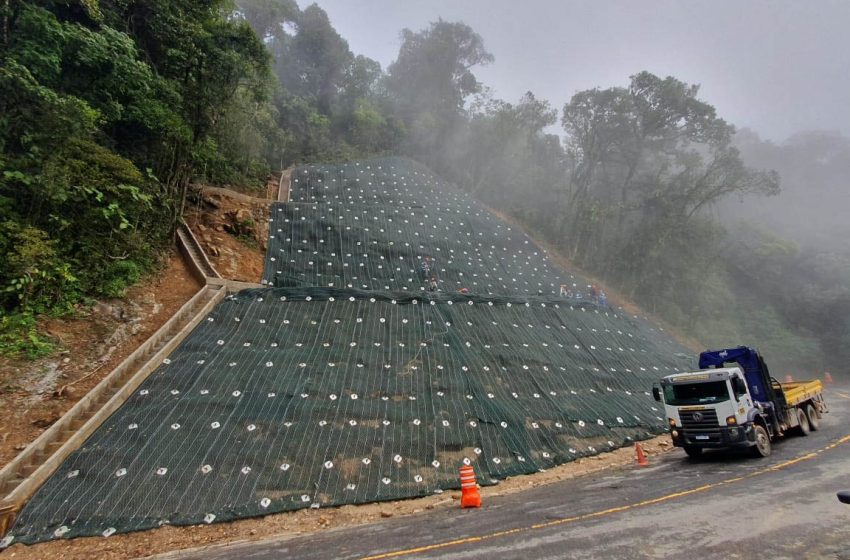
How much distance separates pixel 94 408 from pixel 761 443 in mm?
14800

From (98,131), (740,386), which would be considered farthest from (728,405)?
(98,131)

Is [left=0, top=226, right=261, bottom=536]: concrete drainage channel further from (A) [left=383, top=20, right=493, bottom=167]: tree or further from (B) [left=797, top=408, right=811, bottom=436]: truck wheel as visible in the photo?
(A) [left=383, top=20, right=493, bottom=167]: tree

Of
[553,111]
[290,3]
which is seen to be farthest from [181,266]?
[290,3]

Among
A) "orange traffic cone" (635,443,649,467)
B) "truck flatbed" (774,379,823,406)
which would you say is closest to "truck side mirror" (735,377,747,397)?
"orange traffic cone" (635,443,649,467)

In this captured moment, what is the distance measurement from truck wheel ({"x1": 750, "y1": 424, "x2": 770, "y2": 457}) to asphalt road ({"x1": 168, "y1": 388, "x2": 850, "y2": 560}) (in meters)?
0.54

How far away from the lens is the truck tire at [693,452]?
9648 millimetres

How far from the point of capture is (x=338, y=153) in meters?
32.2

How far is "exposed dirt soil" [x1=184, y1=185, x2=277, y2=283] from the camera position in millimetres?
15414

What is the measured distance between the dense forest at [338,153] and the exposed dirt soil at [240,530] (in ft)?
16.3

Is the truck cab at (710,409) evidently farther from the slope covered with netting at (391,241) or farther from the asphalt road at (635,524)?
the slope covered with netting at (391,241)

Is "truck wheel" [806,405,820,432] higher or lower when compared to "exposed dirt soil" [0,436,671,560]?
higher

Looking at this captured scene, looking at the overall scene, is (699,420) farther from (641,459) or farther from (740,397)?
(641,459)

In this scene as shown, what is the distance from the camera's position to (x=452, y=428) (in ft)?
30.6

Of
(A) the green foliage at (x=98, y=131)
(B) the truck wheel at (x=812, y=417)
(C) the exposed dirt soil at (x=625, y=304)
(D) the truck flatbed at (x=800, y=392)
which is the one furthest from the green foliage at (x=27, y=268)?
(C) the exposed dirt soil at (x=625, y=304)
